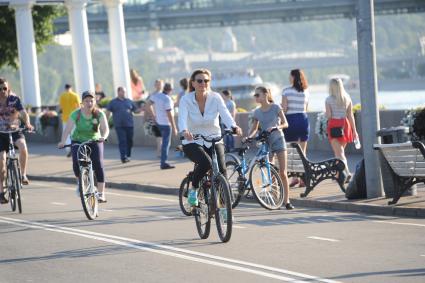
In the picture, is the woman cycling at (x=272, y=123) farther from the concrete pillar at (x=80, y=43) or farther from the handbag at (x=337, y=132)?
the concrete pillar at (x=80, y=43)

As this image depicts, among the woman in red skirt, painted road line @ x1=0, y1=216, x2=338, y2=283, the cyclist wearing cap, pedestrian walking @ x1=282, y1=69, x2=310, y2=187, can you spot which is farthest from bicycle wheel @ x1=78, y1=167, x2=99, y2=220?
the woman in red skirt

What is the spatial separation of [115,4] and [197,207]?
1334 inches

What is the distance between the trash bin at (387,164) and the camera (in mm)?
16728

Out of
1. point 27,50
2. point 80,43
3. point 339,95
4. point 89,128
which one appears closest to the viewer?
point 89,128

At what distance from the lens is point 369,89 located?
56.5 ft

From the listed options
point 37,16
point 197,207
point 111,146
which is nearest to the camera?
point 197,207

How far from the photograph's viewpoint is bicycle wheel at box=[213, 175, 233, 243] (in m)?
12.8

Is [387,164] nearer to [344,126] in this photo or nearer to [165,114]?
[344,126]

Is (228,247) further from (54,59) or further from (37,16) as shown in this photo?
(54,59)

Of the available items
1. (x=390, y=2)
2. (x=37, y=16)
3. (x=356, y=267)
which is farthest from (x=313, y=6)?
(x=356, y=267)

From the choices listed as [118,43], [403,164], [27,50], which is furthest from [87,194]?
[118,43]

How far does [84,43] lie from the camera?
1778 inches

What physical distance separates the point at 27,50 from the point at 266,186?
3062 centimetres

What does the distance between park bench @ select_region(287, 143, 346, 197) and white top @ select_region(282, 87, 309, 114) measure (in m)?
1.39
